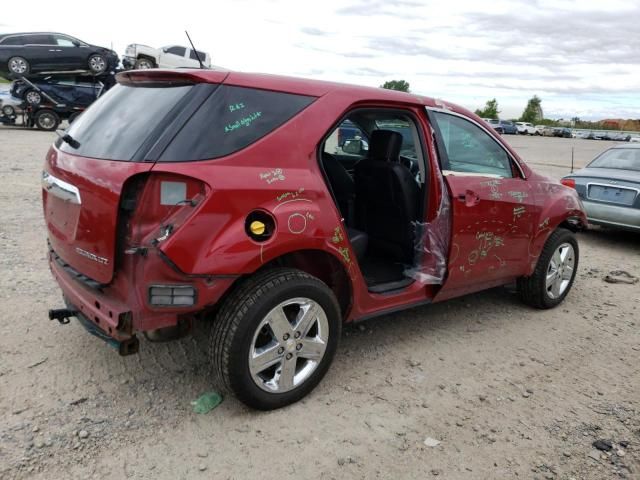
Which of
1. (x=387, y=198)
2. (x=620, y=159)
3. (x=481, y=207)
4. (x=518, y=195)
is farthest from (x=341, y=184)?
(x=620, y=159)

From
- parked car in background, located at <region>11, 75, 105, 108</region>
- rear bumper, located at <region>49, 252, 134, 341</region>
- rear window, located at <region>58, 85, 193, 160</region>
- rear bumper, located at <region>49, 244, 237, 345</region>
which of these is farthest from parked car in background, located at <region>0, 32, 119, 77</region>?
rear bumper, located at <region>49, 244, 237, 345</region>

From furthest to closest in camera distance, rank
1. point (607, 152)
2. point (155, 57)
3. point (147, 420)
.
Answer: point (155, 57), point (607, 152), point (147, 420)

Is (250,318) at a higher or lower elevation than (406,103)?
lower

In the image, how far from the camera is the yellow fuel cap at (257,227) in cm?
264

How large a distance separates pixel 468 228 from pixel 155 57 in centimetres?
2315

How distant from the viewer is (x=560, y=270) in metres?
4.77

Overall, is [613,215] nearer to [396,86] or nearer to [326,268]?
[326,268]

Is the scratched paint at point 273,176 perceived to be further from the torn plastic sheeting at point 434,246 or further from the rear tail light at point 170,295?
the torn plastic sheeting at point 434,246

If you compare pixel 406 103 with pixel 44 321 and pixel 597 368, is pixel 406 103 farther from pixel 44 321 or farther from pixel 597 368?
pixel 44 321

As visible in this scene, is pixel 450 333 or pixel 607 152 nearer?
pixel 450 333

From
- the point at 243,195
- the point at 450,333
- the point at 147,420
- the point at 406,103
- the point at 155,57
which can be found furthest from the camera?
the point at 155,57

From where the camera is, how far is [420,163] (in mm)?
3707

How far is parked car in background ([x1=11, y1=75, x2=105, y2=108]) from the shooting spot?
17906 mm

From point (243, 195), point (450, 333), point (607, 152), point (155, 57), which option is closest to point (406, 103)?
point (243, 195)
